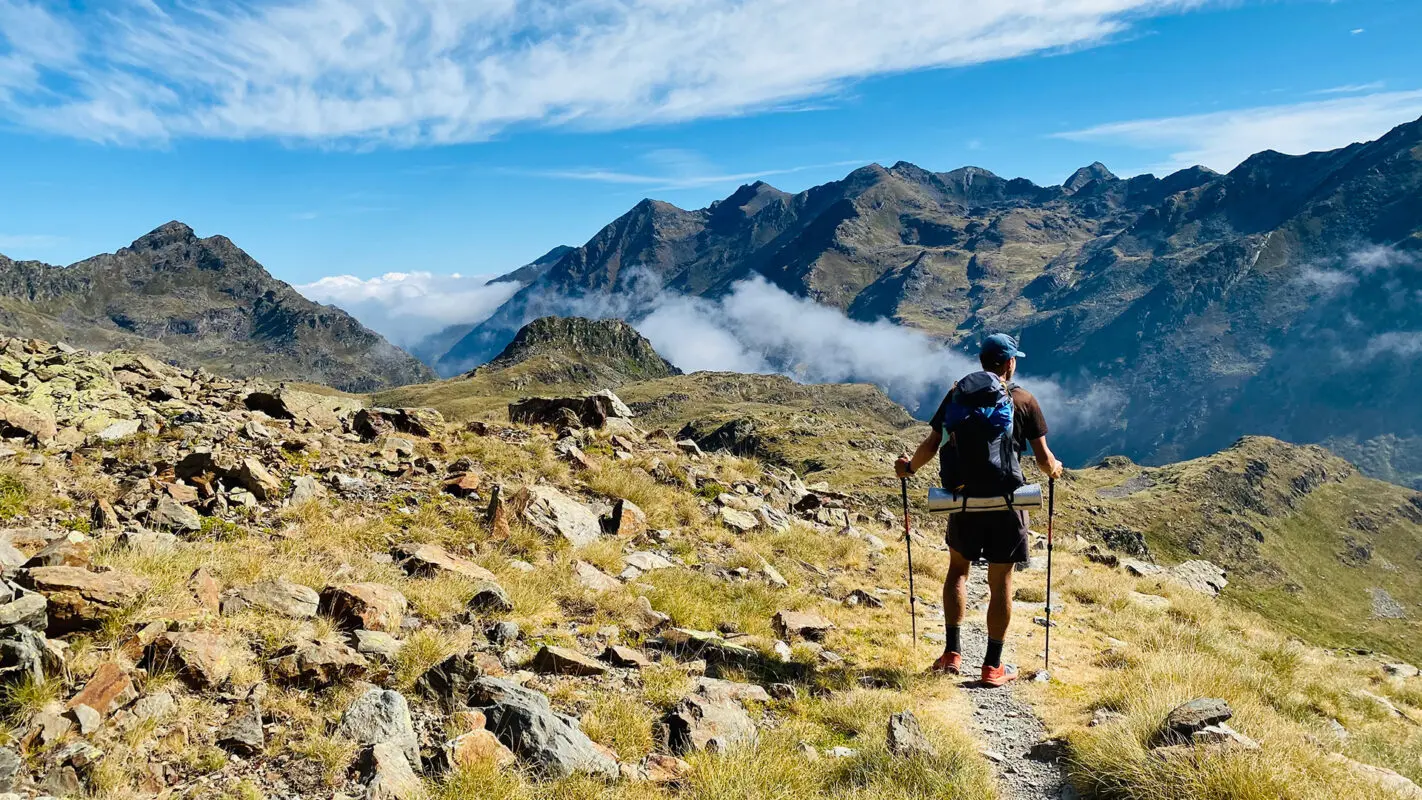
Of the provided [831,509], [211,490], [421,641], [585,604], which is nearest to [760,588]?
[585,604]

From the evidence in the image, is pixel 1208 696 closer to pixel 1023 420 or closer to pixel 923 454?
pixel 1023 420

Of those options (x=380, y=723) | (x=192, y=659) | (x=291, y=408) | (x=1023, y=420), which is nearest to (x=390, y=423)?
(x=291, y=408)

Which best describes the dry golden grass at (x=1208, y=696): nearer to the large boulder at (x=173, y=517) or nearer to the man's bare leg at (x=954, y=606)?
the man's bare leg at (x=954, y=606)

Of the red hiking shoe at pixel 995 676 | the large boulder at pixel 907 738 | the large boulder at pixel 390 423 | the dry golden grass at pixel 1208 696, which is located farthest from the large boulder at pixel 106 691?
the large boulder at pixel 390 423

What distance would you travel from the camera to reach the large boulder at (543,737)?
18.2ft

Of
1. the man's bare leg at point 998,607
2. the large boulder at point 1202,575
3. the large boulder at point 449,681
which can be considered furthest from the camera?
the large boulder at point 1202,575

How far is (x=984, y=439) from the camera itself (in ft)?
26.7

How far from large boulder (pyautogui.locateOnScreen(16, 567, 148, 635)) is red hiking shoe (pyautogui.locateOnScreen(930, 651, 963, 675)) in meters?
8.54

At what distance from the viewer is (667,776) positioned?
5.84m

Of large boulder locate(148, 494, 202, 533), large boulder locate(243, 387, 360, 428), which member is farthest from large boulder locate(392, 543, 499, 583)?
large boulder locate(243, 387, 360, 428)

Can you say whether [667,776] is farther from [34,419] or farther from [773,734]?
[34,419]

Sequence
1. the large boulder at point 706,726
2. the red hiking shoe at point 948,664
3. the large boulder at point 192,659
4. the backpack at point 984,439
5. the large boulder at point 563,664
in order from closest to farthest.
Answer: the large boulder at point 192,659
the large boulder at point 706,726
the large boulder at point 563,664
the backpack at point 984,439
the red hiking shoe at point 948,664

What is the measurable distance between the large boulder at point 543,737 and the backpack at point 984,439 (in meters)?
4.79

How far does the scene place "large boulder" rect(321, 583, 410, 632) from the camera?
24.7ft
